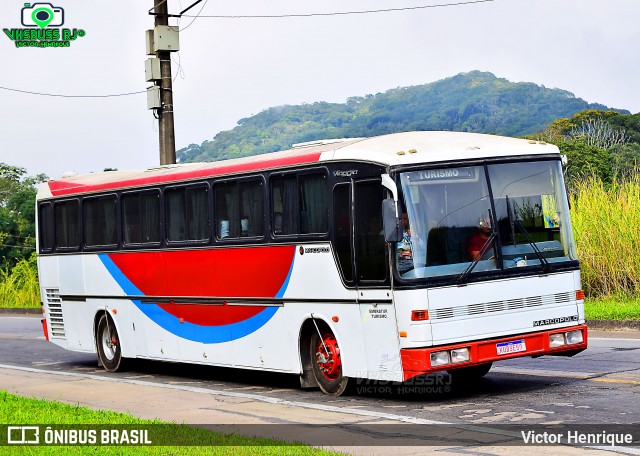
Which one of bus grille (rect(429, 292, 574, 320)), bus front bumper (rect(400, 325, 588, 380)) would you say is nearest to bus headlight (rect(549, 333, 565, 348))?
bus front bumper (rect(400, 325, 588, 380))

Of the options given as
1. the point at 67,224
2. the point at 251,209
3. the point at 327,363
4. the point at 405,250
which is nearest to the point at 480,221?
the point at 405,250

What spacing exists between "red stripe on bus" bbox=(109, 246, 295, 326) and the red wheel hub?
1.10 m

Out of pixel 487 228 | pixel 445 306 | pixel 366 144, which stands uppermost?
pixel 366 144

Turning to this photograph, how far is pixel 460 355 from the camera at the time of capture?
503 inches

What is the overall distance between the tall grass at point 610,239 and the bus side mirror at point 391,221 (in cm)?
1245

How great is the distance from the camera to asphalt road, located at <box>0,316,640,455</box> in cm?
1193

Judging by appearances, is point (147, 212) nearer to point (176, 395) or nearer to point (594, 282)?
point (176, 395)

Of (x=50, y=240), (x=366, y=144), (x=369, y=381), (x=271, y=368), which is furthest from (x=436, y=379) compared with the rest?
(x=50, y=240)

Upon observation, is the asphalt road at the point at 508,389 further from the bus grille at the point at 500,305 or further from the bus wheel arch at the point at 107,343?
the bus grille at the point at 500,305

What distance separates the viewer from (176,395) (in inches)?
602

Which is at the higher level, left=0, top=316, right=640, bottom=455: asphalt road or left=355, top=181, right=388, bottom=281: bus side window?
left=355, top=181, right=388, bottom=281: bus side window

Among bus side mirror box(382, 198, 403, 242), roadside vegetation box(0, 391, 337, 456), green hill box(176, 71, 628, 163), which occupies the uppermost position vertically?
green hill box(176, 71, 628, 163)

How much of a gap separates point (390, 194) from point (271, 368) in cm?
366

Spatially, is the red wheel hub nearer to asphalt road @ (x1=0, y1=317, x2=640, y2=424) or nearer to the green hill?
asphalt road @ (x1=0, y1=317, x2=640, y2=424)
